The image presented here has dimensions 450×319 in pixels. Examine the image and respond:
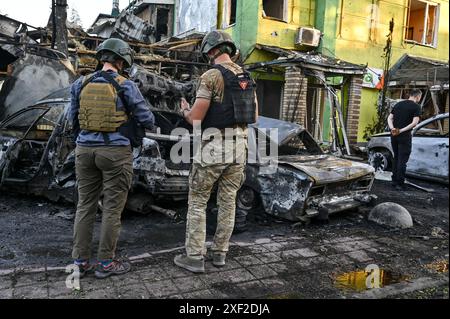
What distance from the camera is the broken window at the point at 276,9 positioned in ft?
39.2

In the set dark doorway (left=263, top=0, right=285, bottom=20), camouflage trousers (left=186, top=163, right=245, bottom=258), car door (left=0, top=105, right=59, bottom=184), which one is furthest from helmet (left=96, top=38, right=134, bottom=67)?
dark doorway (left=263, top=0, right=285, bottom=20)

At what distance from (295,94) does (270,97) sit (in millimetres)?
1917

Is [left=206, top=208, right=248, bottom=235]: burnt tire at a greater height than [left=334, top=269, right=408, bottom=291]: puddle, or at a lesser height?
greater

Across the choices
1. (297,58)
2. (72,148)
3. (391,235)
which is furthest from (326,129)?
(72,148)

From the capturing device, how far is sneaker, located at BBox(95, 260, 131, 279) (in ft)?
10.8

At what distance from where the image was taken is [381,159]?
375 inches

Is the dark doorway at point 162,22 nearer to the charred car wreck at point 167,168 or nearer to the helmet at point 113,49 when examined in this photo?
the charred car wreck at point 167,168

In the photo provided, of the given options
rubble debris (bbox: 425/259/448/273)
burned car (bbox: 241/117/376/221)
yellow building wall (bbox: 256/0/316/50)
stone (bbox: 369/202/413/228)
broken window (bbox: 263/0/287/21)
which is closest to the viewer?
rubble debris (bbox: 425/259/448/273)

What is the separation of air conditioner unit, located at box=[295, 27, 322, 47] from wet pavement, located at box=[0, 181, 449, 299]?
7.25 meters

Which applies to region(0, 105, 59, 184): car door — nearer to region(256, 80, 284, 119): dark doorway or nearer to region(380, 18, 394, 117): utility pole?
region(256, 80, 284, 119): dark doorway

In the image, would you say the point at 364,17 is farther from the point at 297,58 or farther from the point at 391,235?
the point at 391,235

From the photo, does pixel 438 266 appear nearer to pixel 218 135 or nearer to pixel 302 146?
pixel 218 135

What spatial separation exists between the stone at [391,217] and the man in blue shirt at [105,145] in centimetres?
358

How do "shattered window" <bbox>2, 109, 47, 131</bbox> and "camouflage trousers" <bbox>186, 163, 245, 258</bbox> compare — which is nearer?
"camouflage trousers" <bbox>186, 163, 245, 258</bbox>
